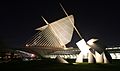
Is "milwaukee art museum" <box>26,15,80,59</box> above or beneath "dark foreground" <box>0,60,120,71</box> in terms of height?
above

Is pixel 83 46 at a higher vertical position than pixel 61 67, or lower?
higher

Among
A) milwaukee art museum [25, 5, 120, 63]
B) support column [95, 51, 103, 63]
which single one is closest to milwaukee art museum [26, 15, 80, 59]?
milwaukee art museum [25, 5, 120, 63]

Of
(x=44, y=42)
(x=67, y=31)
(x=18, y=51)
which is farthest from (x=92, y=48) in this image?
(x=18, y=51)

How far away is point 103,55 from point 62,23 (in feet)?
44.2

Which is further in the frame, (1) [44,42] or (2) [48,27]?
(1) [44,42]

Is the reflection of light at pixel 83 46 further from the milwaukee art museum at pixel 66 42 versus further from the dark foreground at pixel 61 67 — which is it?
the dark foreground at pixel 61 67

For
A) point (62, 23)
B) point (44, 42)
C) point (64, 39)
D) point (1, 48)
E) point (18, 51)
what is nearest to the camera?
point (62, 23)

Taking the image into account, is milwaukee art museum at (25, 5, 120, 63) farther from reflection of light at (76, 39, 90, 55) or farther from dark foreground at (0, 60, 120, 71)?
dark foreground at (0, 60, 120, 71)

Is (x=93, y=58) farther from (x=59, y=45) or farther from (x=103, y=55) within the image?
(x=59, y=45)

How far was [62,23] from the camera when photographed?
4972 cm

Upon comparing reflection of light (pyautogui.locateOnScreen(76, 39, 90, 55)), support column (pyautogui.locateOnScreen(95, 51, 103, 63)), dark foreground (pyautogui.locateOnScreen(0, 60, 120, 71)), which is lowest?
dark foreground (pyautogui.locateOnScreen(0, 60, 120, 71))

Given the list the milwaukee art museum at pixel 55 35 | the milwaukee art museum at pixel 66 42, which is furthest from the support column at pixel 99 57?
the milwaukee art museum at pixel 55 35

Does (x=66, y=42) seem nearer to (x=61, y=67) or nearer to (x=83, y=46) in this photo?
(x=83, y=46)

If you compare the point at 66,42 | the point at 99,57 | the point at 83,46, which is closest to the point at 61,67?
the point at 83,46
